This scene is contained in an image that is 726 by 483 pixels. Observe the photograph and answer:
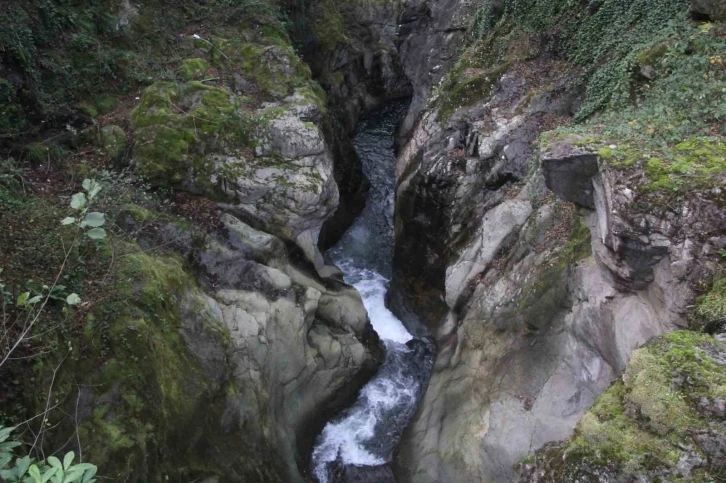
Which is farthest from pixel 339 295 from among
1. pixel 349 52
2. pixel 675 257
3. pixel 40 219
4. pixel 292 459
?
pixel 349 52

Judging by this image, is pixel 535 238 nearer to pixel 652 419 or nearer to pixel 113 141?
pixel 652 419

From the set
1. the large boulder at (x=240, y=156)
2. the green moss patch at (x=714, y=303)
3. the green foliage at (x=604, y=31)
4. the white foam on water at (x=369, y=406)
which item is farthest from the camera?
the large boulder at (x=240, y=156)

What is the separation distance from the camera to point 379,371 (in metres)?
15.1

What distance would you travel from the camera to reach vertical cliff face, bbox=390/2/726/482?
27.2 ft

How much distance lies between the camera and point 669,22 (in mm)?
11211

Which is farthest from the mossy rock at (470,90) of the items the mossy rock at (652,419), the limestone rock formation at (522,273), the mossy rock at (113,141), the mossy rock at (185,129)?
the mossy rock at (652,419)

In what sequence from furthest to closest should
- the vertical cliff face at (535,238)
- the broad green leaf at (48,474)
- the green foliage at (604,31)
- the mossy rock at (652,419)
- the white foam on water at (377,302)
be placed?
the white foam on water at (377,302)
the green foliage at (604,31)
the vertical cliff face at (535,238)
the mossy rock at (652,419)
the broad green leaf at (48,474)

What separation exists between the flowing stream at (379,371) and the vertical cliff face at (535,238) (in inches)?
34.4

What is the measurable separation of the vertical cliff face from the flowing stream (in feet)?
2.87

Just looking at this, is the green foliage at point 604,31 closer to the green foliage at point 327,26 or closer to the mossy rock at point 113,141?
the green foliage at point 327,26

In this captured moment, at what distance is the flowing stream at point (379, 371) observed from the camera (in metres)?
13.2

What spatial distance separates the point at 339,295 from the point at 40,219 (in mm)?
8244

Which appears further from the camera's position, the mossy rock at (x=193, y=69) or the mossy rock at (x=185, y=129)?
the mossy rock at (x=193, y=69)

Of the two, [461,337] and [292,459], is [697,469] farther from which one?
[292,459]
